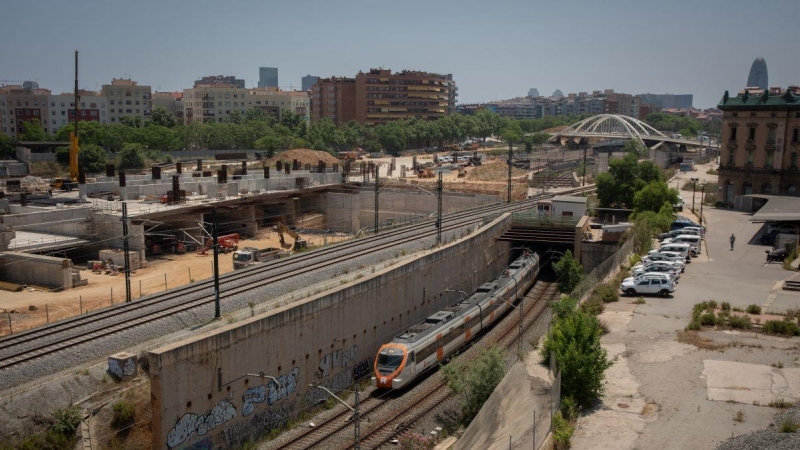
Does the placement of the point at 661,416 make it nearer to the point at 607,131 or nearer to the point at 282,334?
the point at 282,334

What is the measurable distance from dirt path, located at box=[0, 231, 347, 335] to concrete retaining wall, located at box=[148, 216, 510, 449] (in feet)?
37.0

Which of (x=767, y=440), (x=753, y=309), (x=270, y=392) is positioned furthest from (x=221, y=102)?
(x=767, y=440)

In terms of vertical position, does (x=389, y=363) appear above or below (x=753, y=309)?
below

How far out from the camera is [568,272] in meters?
46.5

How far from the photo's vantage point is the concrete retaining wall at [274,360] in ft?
73.7

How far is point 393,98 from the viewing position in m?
175

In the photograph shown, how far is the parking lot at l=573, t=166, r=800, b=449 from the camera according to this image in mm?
Result: 20203

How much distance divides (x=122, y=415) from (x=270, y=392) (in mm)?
5564

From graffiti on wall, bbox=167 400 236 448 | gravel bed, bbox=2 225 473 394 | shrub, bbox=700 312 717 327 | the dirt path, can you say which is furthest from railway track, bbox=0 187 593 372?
shrub, bbox=700 312 717 327

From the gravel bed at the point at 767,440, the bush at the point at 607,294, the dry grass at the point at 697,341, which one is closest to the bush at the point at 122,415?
the gravel bed at the point at 767,440

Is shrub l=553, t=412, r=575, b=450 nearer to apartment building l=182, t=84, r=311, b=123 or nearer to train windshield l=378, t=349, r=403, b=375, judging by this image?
train windshield l=378, t=349, r=403, b=375

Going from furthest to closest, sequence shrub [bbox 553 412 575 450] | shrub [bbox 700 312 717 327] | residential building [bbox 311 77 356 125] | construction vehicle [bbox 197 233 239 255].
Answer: residential building [bbox 311 77 356 125] < construction vehicle [bbox 197 233 239 255] < shrub [bbox 700 312 717 327] < shrub [bbox 553 412 575 450]

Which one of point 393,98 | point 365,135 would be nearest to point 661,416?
point 365,135

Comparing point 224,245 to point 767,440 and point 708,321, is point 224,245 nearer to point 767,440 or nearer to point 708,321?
point 708,321
